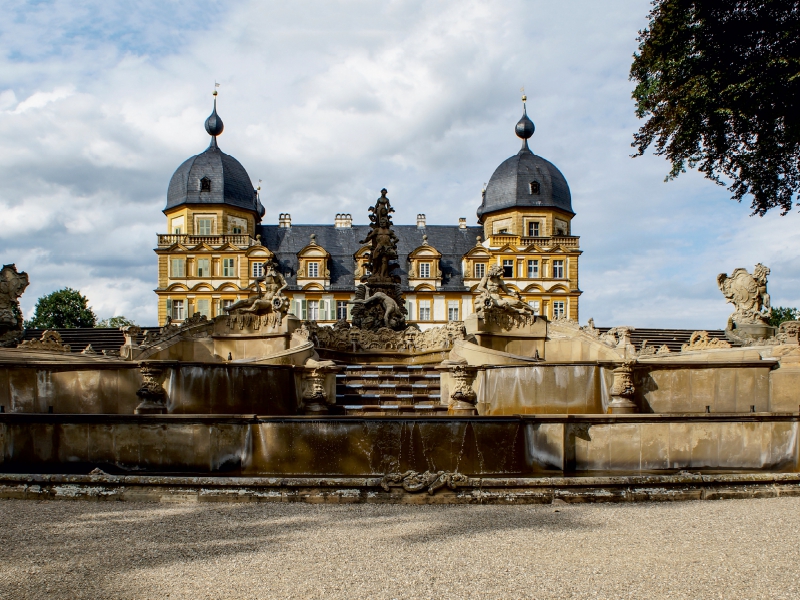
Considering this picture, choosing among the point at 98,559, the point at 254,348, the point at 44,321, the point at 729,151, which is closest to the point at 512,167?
the point at 44,321

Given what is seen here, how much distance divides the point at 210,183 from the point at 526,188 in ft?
122

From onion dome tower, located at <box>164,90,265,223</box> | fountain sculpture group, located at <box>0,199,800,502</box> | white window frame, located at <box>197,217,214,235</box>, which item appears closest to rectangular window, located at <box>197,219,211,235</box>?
white window frame, located at <box>197,217,214,235</box>

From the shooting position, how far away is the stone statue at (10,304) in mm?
22844

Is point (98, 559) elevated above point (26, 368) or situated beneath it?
situated beneath

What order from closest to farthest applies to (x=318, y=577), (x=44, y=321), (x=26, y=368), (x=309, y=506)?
(x=318, y=577)
(x=309, y=506)
(x=26, y=368)
(x=44, y=321)

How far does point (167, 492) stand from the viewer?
28.7 feet

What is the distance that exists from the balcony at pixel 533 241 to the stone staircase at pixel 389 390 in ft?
210

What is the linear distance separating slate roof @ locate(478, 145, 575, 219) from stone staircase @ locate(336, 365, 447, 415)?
6682cm

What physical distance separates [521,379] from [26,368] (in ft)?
33.0

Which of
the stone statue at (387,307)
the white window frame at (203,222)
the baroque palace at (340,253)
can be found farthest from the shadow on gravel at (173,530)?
the white window frame at (203,222)

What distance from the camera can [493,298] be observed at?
20422mm

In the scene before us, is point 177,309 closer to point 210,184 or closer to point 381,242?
point 210,184

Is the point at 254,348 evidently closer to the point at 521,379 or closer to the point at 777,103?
the point at 521,379

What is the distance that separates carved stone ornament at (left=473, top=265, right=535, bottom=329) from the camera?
2033cm
